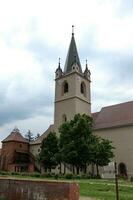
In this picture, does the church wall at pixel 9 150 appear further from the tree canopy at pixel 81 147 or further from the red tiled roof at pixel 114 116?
the tree canopy at pixel 81 147

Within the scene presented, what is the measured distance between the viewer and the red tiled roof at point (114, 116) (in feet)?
147

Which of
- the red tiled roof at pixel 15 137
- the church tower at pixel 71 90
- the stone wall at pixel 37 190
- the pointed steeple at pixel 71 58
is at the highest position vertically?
the pointed steeple at pixel 71 58

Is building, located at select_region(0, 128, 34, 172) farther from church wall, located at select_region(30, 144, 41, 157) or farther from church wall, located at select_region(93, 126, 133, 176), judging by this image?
church wall, located at select_region(93, 126, 133, 176)

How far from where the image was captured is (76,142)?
125 ft

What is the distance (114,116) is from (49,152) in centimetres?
1196

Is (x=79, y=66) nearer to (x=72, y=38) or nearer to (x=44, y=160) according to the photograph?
(x=72, y=38)

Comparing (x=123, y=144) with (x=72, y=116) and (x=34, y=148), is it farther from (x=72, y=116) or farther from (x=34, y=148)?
(x=34, y=148)

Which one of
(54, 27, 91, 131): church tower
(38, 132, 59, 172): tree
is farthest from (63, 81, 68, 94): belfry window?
(38, 132, 59, 172): tree

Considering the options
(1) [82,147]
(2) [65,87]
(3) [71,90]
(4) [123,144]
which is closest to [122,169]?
(4) [123,144]

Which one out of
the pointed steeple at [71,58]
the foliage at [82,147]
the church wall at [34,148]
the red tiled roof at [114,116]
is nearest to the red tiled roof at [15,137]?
the church wall at [34,148]

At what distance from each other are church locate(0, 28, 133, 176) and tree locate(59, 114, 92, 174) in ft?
21.3

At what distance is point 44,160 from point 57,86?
16521mm

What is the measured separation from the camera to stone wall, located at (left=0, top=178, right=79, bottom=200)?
11109mm

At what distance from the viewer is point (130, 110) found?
Result: 46.5 m
